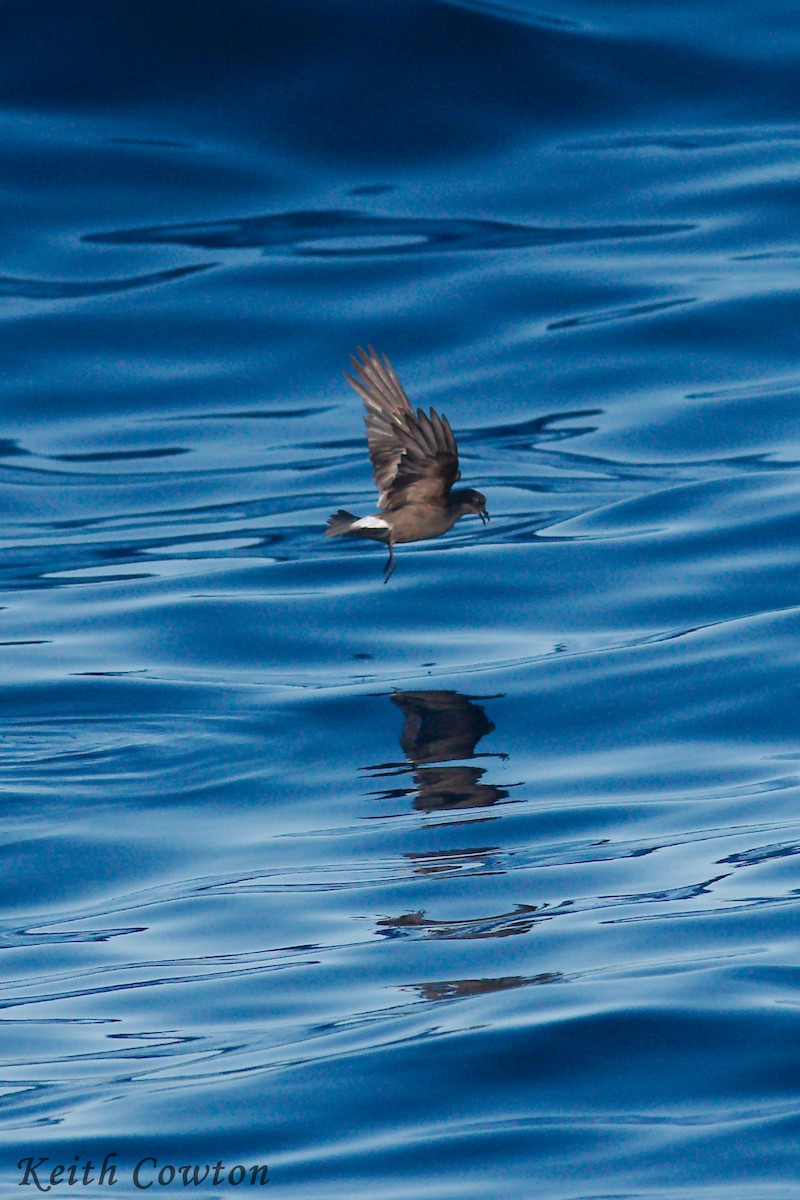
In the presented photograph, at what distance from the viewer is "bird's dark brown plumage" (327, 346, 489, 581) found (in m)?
9.10

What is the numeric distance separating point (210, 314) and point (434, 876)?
11.6m

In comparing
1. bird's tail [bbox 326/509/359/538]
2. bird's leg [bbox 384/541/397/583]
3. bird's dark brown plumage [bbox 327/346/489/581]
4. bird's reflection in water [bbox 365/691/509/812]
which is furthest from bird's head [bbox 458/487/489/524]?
bird's reflection in water [bbox 365/691/509/812]

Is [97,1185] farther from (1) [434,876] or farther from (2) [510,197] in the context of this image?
(2) [510,197]

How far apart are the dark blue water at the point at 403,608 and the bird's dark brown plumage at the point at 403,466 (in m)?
1.07

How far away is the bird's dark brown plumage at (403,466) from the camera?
910 centimetres

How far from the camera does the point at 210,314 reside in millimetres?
18453

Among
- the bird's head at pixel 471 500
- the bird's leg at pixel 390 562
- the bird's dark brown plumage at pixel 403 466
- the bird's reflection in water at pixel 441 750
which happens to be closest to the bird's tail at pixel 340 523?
the bird's dark brown plumage at pixel 403 466

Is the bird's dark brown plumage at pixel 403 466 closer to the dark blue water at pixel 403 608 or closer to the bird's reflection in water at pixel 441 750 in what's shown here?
the bird's reflection in water at pixel 441 750

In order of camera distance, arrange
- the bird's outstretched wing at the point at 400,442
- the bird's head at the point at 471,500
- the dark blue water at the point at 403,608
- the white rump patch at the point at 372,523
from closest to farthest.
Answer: the dark blue water at the point at 403,608 < the bird's outstretched wing at the point at 400,442 < the white rump patch at the point at 372,523 < the bird's head at the point at 471,500

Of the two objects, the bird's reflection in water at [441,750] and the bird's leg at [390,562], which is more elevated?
the bird's leg at [390,562]

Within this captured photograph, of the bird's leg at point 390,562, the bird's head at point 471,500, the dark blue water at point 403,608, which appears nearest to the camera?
the dark blue water at point 403,608

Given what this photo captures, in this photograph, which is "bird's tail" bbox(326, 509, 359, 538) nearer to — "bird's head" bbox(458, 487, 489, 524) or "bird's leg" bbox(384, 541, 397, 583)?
"bird's leg" bbox(384, 541, 397, 583)

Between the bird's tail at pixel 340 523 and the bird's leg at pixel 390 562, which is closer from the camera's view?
the bird's tail at pixel 340 523

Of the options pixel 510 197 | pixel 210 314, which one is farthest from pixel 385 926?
pixel 510 197
